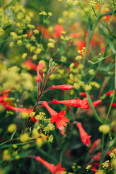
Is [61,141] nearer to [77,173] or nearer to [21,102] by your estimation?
[77,173]

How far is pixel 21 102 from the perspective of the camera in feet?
4.99

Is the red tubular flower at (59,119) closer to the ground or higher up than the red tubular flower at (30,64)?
closer to the ground

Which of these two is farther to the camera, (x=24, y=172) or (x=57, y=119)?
(x=24, y=172)

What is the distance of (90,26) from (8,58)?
104 cm

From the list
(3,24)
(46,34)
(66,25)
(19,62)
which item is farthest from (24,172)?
(66,25)

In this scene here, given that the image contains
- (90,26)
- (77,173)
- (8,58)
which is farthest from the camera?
(8,58)

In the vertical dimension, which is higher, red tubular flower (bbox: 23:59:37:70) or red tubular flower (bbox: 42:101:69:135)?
red tubular flower (bbox: 23:59:37:70)

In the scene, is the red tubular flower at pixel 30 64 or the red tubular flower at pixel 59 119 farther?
the red tubular flower at pixel 30 64

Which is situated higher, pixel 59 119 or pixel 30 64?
pixel 30 64

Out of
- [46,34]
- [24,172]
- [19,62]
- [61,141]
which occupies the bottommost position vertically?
[24,172]

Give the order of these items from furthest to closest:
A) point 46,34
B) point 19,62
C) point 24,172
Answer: point 46,34, point 19,62, point 24,172

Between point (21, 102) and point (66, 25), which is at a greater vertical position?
point (66, 25)

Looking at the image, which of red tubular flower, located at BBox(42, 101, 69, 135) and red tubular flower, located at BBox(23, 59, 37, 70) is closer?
red tubular flower, located at BBox(42, 101, 69, 135)

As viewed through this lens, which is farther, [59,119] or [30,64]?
[30,64]
